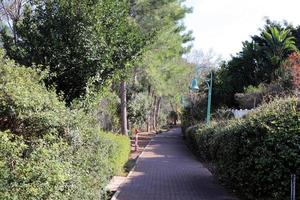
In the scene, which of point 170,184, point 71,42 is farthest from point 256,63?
point 71,42

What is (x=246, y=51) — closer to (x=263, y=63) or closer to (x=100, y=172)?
(x=263, y=63)

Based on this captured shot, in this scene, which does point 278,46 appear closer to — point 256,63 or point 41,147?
point 256,63

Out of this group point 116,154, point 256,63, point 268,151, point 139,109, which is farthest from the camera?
point 139,109

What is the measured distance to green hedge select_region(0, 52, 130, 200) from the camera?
4824 mm

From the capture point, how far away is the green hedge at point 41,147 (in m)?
4.82

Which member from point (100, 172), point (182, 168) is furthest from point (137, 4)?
point (100, 172)

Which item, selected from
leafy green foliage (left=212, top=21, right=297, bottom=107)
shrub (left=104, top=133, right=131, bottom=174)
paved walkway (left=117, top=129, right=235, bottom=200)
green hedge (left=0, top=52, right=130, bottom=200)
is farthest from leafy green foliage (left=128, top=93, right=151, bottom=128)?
green hedge (left=0, top=52, right=130, bottom=200)

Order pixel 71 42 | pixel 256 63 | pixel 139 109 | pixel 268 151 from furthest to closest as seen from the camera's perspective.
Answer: pixel 139 109
pixel 256 63
pixel 71 42
pixel 268 151

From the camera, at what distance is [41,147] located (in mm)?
5520

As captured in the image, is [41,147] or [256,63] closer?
[41,147]

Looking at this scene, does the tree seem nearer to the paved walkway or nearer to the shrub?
the paved walkway

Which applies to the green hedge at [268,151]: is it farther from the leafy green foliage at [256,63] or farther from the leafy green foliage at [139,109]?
the leafy green foliage at [139,109]

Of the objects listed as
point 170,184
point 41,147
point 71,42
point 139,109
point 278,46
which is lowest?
point 170,184

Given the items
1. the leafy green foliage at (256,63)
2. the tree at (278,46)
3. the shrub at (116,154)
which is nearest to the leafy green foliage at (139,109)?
the leafy green foliage at (256,63)
